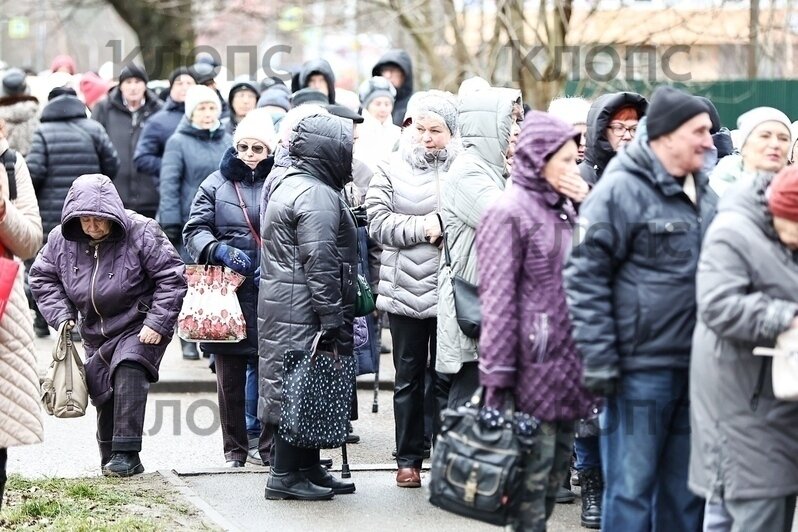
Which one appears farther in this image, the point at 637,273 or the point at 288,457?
the point at 288,457

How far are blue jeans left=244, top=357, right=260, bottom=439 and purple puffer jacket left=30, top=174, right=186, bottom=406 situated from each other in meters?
0.87

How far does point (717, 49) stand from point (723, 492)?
20.3 meters

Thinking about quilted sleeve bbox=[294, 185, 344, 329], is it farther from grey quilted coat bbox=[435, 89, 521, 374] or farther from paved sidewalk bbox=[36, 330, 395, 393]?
paved sidewalk bbox=[36, 330, 395, 393]

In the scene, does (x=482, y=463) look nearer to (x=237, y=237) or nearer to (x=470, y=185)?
(x=470, y=185)

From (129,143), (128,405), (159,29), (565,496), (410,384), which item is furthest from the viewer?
(159,29)

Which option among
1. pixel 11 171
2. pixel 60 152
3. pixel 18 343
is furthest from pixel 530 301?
pixel 60 152

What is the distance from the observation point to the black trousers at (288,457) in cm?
779

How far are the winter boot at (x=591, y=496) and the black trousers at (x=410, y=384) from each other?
105cm

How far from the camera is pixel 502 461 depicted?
224 inches

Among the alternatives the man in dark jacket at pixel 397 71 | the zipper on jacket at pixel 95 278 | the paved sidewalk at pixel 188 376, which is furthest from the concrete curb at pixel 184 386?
the man in dark jacket at pixel 397 71

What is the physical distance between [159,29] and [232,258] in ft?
57.8

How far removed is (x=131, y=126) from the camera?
14.8 metres

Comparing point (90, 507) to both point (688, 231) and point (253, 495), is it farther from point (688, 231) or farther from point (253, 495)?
point (688, 231)

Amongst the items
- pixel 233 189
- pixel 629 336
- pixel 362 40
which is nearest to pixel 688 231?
pixel 629 336
